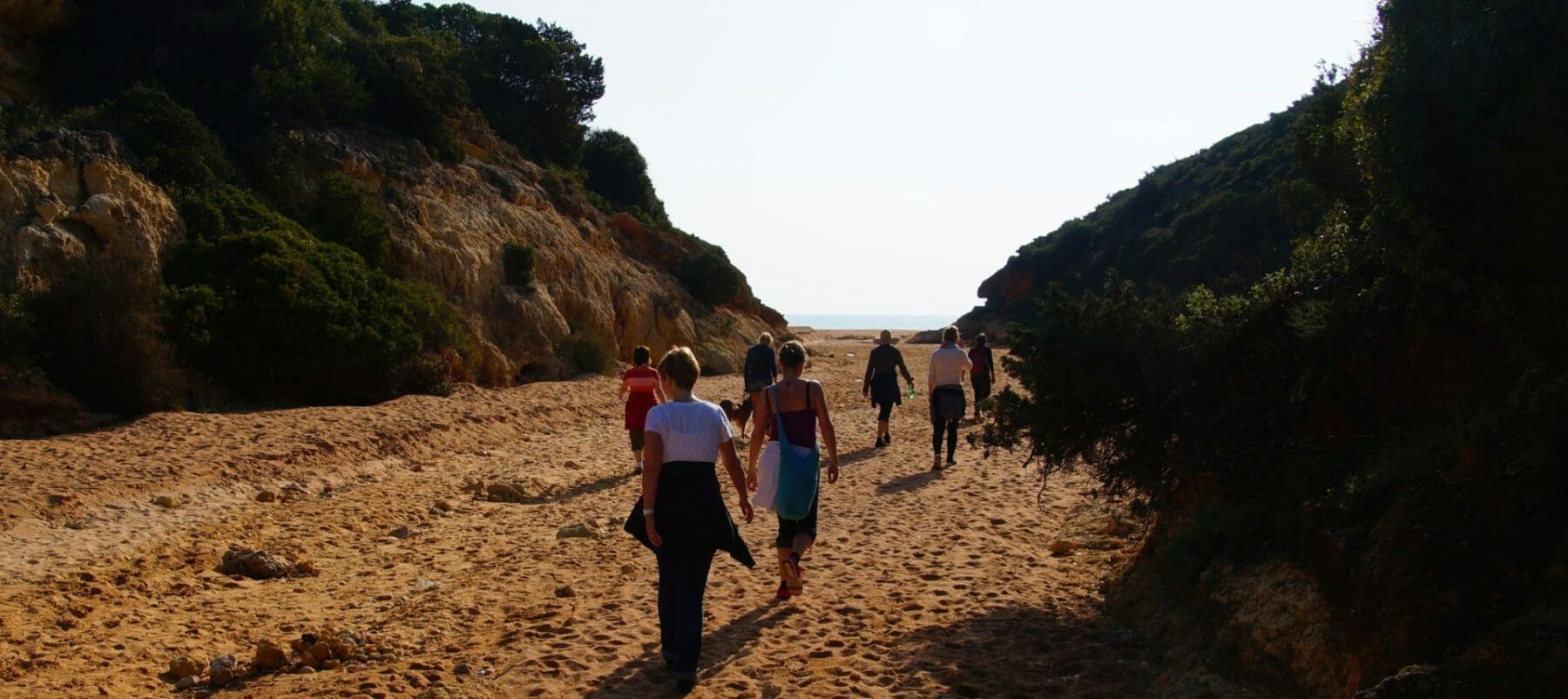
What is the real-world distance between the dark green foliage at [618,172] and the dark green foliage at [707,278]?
5.35 m

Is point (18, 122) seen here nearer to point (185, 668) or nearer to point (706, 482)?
point (185, 668)

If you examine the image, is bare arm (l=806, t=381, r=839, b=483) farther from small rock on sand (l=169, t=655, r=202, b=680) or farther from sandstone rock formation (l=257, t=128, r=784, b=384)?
sandstone rock formation (l=257, t=128, r=784, b=384)

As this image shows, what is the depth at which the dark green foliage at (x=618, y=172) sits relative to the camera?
1553 inches

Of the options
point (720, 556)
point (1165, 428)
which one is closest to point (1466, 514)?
point (1165, 428)

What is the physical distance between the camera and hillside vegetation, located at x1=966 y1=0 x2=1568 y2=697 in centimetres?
416

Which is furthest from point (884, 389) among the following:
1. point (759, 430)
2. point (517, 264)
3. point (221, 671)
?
point (517, 264)

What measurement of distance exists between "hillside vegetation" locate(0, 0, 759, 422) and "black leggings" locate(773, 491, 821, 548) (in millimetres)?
9918

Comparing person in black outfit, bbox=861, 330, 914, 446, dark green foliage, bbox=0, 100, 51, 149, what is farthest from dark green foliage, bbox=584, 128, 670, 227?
person in black outfit, bbox=861, 330, 914, 446

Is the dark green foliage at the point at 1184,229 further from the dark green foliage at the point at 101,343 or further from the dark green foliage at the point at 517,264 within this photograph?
the dark green foliage at the point at 101,343

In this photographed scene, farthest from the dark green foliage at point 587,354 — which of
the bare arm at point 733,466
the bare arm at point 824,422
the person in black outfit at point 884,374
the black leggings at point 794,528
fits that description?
the bare arm at point 733,466

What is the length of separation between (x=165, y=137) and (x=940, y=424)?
544 inches

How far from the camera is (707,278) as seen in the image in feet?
110

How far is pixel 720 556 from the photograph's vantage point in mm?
8672

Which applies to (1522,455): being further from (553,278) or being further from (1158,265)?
(1158,265)
